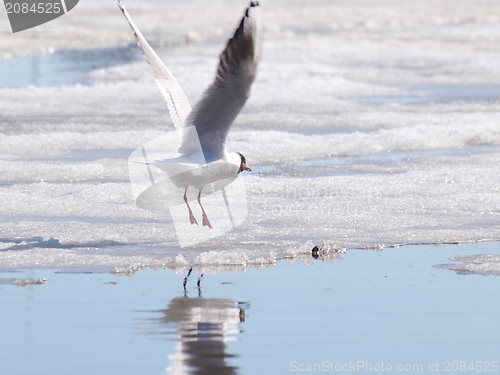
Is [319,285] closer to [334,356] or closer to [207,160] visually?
[334,356]

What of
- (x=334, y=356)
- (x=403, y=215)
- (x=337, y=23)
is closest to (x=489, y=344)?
(x=334, y=356)

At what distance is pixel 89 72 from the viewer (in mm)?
17703

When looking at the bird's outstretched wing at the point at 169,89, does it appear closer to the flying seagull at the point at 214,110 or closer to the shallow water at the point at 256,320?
the flying seagull at the point at 214,110

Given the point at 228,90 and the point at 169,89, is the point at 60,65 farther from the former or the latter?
the point at 228,90

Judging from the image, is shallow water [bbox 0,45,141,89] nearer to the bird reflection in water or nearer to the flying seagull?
the flying seagull

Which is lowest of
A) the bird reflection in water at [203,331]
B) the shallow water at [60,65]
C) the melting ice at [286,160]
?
the bird reflection in water at [203,331]

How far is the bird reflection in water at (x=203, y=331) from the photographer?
378 cm

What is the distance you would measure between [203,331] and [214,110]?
2.10 meters

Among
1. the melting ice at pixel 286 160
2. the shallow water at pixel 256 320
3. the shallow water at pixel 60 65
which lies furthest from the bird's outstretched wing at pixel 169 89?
the shallow water at pixel 60 65

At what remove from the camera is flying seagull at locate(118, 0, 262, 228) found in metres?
5.52

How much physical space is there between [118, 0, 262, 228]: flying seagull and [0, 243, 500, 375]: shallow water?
1.13m

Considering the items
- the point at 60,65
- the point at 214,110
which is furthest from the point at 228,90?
the point at 60,65

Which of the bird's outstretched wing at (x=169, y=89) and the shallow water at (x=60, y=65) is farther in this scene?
the shallow water at (x=60, y=65)

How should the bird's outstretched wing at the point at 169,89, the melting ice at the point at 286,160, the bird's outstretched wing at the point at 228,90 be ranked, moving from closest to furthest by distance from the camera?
1. the bird's outstretched wing at the point at 228,90
2. the melting ice at the point at 286,160
3. the bird's outstretched wing at the point at 169,89
